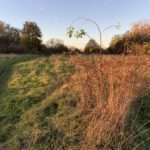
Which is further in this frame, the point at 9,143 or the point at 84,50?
the point at 84,50

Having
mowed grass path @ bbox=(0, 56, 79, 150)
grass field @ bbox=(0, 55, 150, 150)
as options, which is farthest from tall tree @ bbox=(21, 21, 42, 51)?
grass field @ bbox=(0, 55, 150, 150)

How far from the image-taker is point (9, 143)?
3926 mm

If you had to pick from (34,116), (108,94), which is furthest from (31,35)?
(108,94)

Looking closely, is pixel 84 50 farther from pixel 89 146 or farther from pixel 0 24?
pixel 0 24

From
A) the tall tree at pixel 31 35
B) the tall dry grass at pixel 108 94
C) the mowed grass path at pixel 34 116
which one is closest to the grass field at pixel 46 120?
the mowed grass path at pixel 34 116

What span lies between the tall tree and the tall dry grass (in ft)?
59.4

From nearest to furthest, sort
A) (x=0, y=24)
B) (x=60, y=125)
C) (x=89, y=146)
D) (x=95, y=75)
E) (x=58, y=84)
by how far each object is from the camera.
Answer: (x=89, y=146) → (x=60, y=125) → (x=95, y=75) → (x=58, y=84) → (x=0, y=24)

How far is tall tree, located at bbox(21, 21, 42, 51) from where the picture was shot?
74.4 ft

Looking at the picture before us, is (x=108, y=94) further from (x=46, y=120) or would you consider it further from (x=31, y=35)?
(x=31, y=35)

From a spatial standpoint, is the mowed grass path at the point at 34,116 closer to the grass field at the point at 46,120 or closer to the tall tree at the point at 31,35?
the grass field at the point at 46,120

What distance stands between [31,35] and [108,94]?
20.0 m

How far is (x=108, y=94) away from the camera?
13.3ft

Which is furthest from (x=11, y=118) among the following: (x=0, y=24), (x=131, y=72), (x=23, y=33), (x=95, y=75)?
(x=0, y=24)

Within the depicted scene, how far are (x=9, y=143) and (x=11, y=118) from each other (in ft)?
3.85
